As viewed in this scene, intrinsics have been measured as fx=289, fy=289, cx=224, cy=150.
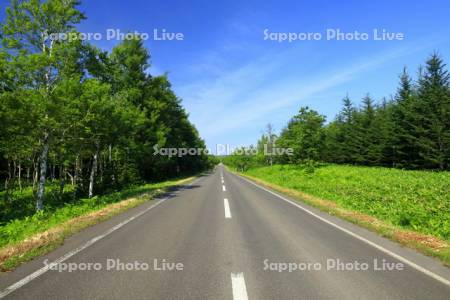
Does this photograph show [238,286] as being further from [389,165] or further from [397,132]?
[389,165]

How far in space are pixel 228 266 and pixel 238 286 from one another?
3.11 ft

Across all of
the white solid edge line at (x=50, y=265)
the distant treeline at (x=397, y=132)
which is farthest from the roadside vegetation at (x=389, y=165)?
the white solid edge line at (x=50, y=265)

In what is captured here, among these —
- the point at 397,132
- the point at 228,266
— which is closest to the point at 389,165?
the point at 397,132

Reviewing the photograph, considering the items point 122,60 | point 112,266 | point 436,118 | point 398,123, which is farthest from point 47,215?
point 398,123

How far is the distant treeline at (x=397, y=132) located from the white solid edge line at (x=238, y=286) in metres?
34.9

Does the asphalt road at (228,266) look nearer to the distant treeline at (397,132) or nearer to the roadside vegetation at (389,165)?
the roadside vegetation at (389,165)

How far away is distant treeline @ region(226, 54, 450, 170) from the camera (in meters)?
32.7

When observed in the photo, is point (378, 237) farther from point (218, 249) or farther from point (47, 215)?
point (47, 215)

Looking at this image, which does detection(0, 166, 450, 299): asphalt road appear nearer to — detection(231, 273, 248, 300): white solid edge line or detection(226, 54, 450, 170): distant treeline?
detection(231, 273, 248, 300): white solid edge line

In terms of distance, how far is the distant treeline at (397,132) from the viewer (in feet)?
107

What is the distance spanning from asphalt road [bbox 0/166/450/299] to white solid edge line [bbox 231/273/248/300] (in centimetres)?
2

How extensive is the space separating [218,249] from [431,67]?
1648 inches

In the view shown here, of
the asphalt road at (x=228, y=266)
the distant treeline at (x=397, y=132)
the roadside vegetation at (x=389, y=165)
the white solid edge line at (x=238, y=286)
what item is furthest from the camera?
Answer: the distant treeline at (x=397, y=132)

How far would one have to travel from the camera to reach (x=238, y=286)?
4637 millimetres
